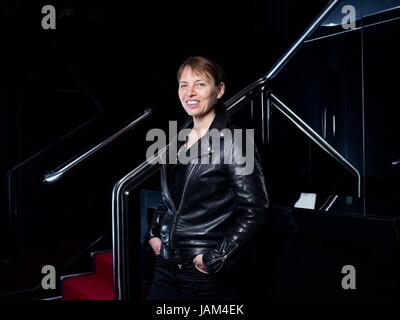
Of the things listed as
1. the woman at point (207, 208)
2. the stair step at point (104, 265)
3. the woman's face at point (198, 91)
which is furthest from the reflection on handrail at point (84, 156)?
the woman's face at point (198, 91)

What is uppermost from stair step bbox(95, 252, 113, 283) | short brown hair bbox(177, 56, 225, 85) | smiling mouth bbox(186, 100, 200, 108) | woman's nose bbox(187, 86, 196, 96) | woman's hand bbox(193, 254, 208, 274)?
short brown hair bbox(177, 56, 225, 85)

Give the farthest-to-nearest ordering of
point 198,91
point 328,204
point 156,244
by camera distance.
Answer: point 328,204 → point 156,244 → point 198,91

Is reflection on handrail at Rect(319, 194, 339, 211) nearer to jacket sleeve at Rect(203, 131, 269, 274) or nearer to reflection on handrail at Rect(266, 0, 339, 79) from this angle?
jacket sleeve at Rect(203, 131, 269, 274)

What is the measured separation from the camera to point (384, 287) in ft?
5.33

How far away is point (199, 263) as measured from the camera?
1430mm

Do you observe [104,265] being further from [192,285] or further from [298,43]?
[298,43]

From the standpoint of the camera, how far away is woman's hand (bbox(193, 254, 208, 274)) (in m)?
1.42

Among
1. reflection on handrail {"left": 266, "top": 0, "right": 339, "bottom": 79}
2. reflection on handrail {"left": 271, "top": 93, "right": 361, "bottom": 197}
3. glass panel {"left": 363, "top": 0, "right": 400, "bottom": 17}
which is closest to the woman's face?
reflection on handrail {"left": 266, "top": 0, "right": 339, "bottom": 79}

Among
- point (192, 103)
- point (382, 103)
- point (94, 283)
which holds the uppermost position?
point (382, 103)

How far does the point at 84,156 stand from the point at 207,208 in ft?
5.69

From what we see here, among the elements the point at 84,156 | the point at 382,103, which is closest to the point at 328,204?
the point at 84,156

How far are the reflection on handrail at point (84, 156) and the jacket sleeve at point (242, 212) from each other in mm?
1745

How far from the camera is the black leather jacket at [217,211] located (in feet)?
4.66
